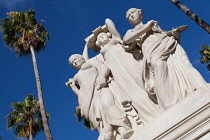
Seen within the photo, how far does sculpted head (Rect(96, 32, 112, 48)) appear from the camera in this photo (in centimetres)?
530

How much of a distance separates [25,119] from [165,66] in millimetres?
19083

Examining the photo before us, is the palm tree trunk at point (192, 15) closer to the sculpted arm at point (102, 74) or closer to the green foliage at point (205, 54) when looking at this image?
the sculpted arm at point (102, 74)

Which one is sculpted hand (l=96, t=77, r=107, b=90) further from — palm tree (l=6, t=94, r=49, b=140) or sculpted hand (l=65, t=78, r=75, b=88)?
palm tree (l=6, t=94, r=49, b=140)

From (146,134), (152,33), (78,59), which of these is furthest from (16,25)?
(146,134)

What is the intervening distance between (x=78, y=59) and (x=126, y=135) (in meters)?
2.30

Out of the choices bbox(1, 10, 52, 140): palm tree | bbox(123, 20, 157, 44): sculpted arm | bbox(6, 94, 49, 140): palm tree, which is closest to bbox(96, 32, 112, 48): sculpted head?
bbox(123, 20, 157, 44): sculpted arm

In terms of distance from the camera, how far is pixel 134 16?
193 inches

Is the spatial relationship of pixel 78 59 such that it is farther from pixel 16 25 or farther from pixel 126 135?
pixel 16 25

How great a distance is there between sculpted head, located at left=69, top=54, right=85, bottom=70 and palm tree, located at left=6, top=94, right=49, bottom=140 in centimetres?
1589

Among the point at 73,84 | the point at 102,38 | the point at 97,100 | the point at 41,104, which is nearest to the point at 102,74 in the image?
the point at 97,100

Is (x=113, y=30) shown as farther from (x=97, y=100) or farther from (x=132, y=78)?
(x=97, y=100)

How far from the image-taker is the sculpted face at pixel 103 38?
17.4ft

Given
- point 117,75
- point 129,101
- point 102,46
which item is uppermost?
point 102,46

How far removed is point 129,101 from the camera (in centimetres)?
427
